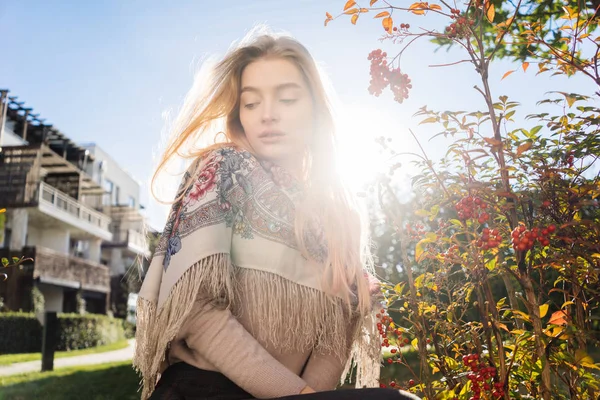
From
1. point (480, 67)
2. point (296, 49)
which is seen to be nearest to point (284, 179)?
point (296, 49)

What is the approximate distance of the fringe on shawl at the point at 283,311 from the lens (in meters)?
1.61

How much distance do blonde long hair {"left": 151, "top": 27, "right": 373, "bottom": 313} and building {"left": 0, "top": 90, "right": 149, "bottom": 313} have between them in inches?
611

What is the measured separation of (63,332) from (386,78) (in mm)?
19443

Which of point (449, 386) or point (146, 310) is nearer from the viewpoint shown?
point (146, 310)

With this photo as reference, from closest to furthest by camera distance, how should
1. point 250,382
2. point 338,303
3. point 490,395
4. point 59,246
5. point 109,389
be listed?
point 250,382 → point 338,303 → point 490,395 → point 109,389 → point 59,246

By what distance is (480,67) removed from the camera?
1.85m

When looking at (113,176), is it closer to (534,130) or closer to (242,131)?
(242,131)

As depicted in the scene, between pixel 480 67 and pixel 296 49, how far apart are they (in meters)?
0.71

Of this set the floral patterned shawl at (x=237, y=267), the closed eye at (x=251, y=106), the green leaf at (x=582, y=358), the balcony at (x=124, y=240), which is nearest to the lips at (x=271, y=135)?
the closed eye at (x=251, y=106)

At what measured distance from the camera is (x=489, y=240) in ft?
5.61

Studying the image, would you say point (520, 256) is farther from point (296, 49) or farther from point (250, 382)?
point (296, 49)

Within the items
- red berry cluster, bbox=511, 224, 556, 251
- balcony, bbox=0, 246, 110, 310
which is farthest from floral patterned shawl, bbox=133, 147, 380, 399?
balcony, bbox=0, 246, 110, 310

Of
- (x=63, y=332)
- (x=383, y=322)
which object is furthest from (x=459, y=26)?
(x=63, y=332)

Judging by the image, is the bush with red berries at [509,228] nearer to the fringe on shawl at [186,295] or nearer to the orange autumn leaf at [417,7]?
the orange autumn leaf at [417,7]
